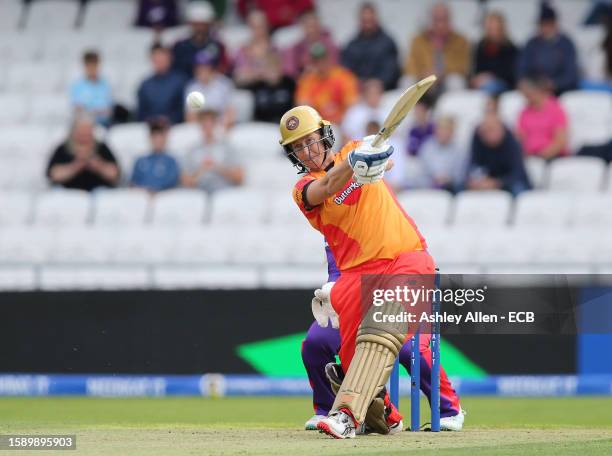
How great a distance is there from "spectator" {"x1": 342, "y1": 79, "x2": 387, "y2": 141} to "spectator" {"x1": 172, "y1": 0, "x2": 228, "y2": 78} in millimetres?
1962

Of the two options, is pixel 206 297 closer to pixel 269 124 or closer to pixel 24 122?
pixel 269 124

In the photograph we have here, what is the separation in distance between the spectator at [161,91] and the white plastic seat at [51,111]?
92cm

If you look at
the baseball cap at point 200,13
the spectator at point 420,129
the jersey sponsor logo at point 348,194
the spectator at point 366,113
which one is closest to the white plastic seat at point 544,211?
the spectator at point 420,129

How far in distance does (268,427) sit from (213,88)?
22.7ft

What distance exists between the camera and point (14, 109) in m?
15.9

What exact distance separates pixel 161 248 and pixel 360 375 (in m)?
6.35

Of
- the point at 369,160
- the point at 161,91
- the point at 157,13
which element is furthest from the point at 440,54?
the point at 369,160

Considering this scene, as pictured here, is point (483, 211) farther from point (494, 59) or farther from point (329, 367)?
point (329, 367)

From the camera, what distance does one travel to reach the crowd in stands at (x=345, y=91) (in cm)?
1408

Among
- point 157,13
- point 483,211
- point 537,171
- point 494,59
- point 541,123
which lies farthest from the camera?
point 157,13

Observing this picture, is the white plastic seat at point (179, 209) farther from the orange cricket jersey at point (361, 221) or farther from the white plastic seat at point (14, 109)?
the orange cricket jersey at point (361, 221)

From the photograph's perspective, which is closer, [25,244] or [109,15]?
[25,244]

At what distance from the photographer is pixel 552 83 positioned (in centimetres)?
1487

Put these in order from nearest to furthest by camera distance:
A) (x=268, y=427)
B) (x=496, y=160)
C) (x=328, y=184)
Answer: (x=328, y=184) → (x=268, y=427) → (x=496, y=160)
